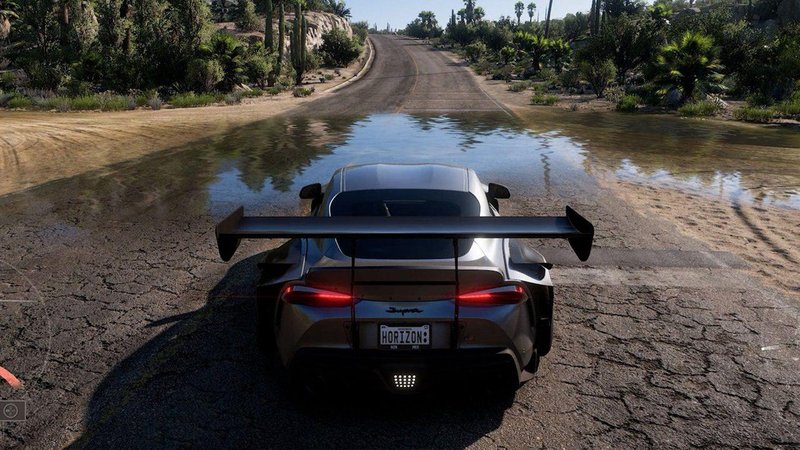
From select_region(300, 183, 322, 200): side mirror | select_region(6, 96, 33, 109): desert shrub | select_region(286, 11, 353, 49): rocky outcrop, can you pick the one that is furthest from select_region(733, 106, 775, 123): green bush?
select_region(286, 11, 353, 49): rocky outcrop

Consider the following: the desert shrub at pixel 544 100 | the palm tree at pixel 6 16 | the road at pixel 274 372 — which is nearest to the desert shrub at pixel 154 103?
the road at pixel 274 372

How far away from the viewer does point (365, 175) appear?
4730 mm

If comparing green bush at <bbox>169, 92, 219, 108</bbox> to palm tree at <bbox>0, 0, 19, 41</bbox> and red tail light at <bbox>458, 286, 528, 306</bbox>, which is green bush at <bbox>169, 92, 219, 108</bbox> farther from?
red tail light at <bbox>458, 286, 528, 306</bbox>

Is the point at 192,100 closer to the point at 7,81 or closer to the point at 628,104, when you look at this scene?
the point at 7,81

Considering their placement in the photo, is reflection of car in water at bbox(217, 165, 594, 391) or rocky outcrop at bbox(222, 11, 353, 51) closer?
reflection of car in water at bbox(217, 165, 594, 391)

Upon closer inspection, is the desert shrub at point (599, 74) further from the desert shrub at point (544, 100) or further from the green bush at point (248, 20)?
the green bush at point (248, 20)

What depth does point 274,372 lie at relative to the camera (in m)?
4.35

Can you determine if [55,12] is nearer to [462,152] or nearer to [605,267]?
[462,152]

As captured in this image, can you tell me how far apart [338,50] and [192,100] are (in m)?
32.0

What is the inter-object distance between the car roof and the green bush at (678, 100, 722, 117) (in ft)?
75.9

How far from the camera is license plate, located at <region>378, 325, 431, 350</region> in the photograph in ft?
11.0

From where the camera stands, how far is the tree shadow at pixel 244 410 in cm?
358

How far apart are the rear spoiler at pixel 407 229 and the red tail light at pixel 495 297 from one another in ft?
1.67

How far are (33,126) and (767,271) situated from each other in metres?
20.5
